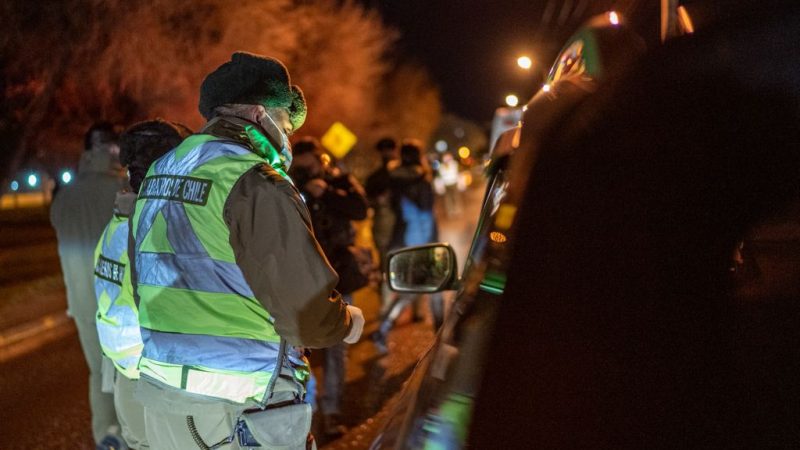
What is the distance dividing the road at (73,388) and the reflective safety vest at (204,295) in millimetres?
2850

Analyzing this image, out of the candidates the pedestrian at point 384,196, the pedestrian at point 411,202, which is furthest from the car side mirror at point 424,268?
the pedestrian at point 384,196

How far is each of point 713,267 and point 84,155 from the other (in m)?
3.88

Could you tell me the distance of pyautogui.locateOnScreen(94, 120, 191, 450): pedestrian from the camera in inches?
112

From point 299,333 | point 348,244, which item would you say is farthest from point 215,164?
point 348,244

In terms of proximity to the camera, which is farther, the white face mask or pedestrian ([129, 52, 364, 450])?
the white face mask

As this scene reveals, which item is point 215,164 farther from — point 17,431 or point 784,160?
point 17,431

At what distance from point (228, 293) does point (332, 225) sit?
281cm

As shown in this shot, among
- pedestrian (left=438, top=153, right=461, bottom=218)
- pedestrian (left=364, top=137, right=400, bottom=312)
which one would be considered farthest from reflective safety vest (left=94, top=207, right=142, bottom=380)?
pedestrian (left=438, top=153, right=461, bottom=218)

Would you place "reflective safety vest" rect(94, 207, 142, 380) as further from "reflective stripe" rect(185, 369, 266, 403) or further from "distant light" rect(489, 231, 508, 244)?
"distant light" rect(489, 231, 508, 244)

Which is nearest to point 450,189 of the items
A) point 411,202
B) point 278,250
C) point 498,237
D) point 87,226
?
point 411,202

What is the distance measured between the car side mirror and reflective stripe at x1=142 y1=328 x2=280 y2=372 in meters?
0.62

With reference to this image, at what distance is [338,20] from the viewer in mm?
21547

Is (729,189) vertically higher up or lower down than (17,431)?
higher up

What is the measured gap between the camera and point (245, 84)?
2320 mm
